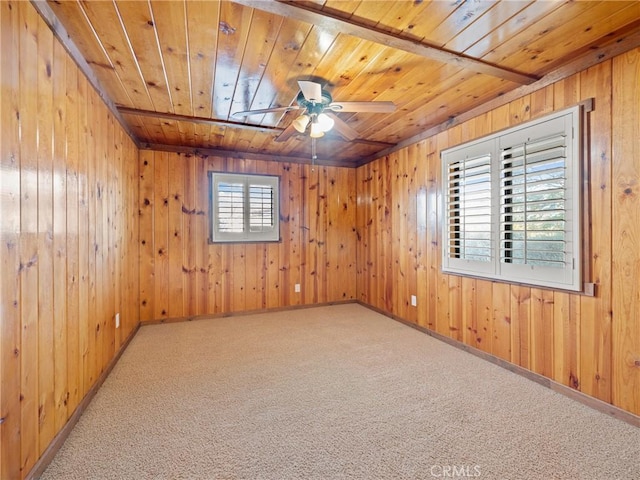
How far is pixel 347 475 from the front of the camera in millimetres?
1475

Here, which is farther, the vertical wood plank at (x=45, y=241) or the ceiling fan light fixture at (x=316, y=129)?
the ceiling fan light fixture at (x=316, y=129)

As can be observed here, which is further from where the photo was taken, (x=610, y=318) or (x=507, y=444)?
(x=610, y=318)

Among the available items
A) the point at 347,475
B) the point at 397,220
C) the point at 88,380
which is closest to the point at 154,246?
the point at 88,380

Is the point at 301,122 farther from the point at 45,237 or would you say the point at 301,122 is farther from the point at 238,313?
the point at 238,313

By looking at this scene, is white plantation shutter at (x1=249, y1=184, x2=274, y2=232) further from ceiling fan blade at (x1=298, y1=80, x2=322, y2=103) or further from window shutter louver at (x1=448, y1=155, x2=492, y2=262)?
window shutter louver at (x1=448, y1=155, x2=492, y2=262)

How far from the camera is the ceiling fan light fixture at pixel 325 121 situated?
2461 mm

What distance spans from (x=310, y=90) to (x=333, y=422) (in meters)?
2.23

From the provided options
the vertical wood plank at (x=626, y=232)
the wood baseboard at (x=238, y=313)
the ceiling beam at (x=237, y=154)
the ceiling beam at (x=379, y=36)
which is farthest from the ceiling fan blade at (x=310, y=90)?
the wood baseboard at (x=238, y=313)

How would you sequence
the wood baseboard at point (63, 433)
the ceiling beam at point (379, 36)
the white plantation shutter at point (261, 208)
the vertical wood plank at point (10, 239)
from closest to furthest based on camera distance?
the vertical wood plank at point (10, 239) → the wood baseboard at point (63, 433) → the ceiling beam at point (379, 36) → the white plantation shutter at point (261, 208)

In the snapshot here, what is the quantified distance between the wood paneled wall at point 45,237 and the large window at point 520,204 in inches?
124

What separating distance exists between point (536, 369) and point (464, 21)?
8.33 ft

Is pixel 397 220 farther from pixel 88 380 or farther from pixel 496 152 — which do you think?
pixel 88 380

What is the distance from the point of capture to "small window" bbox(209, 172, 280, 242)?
4230 mm

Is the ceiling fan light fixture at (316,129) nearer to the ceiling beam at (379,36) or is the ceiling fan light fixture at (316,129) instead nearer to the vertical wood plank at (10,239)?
the ceiling beam at (379,36)
